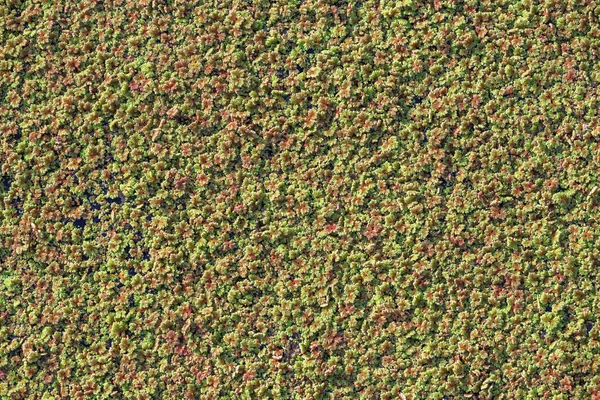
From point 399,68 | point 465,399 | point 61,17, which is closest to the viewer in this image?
point 465,399

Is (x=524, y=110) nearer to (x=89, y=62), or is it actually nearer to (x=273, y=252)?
(x=273, y=252)

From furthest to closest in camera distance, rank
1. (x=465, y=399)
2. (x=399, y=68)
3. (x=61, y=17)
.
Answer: (x=61, y=17)
(x=399, y=68)
(x=465, y=399)

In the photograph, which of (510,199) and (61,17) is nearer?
(510,199)

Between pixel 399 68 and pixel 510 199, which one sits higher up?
pixel 399 68

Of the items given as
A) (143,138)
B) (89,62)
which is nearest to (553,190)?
(143,138)

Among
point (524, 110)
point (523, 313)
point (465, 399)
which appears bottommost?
point (465, 399)

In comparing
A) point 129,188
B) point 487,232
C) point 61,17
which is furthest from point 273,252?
point 61,17
